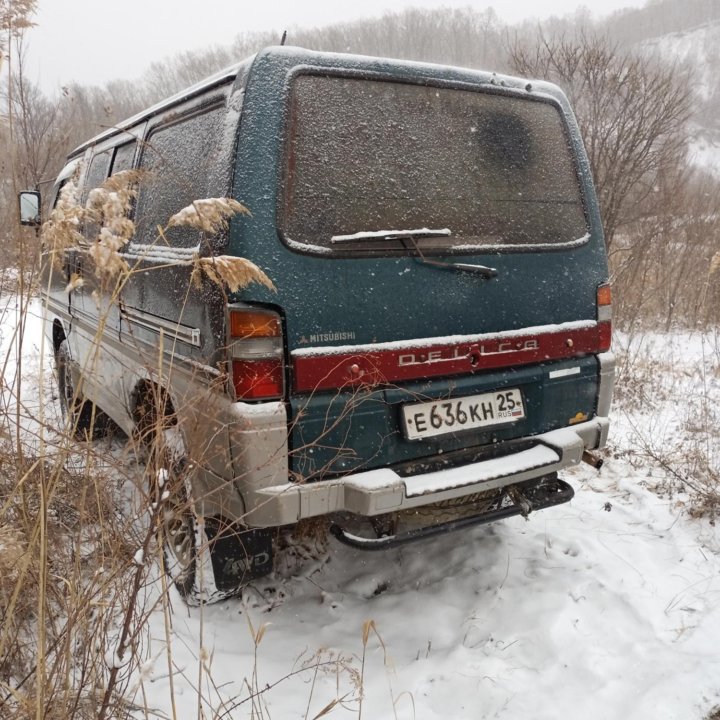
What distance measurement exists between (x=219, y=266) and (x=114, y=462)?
2.16 ft

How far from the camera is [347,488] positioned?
222cm

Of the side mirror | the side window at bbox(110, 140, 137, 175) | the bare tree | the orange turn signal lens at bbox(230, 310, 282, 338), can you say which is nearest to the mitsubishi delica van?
the orange turn signal lens at bbox(230, 310, 282, 338)

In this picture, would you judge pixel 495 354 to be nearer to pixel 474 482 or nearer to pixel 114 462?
pixel 474 482

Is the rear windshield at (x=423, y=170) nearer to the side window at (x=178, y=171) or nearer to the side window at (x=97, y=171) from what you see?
the side window at (x=178, y=171)

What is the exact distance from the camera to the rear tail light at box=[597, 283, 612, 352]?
2.92 meters

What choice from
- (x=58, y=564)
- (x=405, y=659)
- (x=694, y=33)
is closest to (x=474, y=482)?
(x=405, y=659)

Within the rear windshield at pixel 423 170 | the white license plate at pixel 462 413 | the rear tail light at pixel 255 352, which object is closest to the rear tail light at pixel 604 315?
the rear windshield at pixel 423 170

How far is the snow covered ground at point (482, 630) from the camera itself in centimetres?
210

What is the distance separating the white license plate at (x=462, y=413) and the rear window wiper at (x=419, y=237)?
53 centimetres

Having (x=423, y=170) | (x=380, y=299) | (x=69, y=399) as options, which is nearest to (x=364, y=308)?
(x=380, y=299)

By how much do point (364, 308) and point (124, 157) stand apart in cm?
206

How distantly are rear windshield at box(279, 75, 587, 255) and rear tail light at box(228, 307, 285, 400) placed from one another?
31 centimetres

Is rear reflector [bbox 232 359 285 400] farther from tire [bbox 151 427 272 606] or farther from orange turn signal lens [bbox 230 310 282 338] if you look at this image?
tire [bbox 151 427 272 606]

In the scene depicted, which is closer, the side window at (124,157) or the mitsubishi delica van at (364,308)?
the mitsubishi delica van at (364,308)
